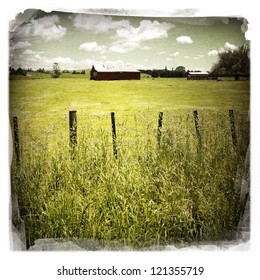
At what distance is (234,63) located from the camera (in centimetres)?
669

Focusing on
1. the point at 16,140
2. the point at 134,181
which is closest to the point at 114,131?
the point at 134,181

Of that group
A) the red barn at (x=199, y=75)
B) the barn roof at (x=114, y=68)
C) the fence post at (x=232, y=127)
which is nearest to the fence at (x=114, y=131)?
the fence post at (x=232, y=127)

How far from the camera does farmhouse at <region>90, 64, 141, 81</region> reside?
6629 mm

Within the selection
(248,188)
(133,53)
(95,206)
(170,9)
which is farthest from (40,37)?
(248,188)

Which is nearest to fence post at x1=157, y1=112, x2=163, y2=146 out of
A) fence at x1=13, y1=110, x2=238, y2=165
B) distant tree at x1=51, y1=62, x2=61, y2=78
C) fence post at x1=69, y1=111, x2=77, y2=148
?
fence at x1=13, y1=110, x2=238, y2=165

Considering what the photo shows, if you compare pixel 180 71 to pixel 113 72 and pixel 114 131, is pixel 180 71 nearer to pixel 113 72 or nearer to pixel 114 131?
pixel 113 72

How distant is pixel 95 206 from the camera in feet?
21.7

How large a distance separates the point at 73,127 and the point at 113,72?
0.80m

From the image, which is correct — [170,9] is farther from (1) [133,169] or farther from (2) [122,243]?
(2) [122,243]

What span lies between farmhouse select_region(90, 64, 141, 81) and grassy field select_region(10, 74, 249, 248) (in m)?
0.08

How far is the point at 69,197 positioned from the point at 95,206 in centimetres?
32

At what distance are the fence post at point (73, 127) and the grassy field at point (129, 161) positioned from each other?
5 cm

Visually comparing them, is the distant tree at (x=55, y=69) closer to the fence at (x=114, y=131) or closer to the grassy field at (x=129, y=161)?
the grassy field at (x=129, y=161)

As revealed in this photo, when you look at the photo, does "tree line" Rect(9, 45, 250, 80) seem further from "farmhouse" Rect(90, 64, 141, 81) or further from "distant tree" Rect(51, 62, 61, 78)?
"farmhouse" Rect(90, 64, 141, 81)
